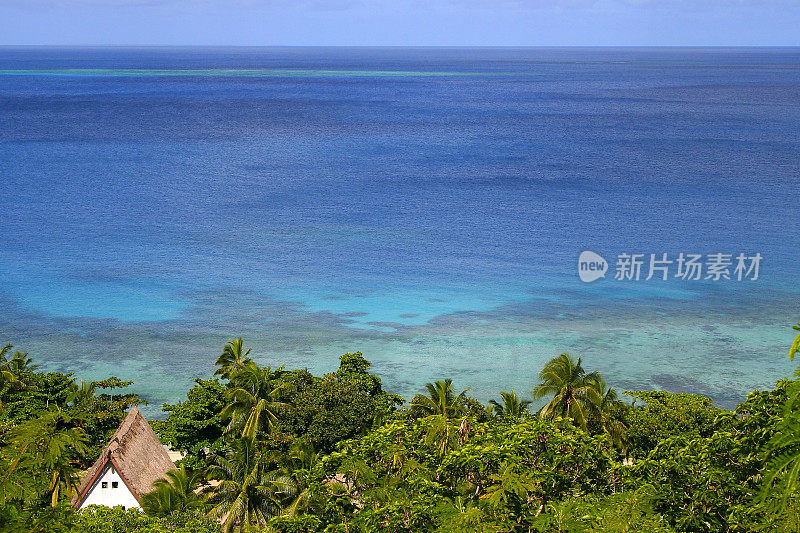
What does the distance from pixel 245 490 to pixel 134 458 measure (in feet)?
19.6

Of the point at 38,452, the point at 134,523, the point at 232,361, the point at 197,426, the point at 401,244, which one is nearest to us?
the point at 38,452

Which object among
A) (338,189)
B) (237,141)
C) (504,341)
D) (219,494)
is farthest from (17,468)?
(237,141)

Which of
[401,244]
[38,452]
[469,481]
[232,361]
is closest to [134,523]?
[38,452]

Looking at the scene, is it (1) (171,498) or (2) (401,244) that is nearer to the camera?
(1) (171,498)

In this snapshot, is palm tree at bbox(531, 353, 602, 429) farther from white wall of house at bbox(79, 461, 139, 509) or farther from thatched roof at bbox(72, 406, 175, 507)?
white wall of house at bbox(79, 461, 139, 509)

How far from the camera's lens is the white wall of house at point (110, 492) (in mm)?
24641

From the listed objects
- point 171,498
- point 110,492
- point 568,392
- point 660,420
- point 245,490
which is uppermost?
point 568,392

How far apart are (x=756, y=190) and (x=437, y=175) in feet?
108

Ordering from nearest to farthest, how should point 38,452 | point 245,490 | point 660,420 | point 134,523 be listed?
point 38,452, point 134,523, point 245,490, point 660,420

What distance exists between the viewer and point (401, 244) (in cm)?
6394

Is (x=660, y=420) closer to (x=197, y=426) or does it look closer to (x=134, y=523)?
(x=197, y=426)

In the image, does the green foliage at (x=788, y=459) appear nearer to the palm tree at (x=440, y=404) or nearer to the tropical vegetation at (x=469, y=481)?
the tropical vegetation at (x=469, y=481)

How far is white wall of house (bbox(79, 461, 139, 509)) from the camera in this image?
24641 mm

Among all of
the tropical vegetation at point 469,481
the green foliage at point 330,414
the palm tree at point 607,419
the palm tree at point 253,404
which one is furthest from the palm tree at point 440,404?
the palm tree at point 253,404
